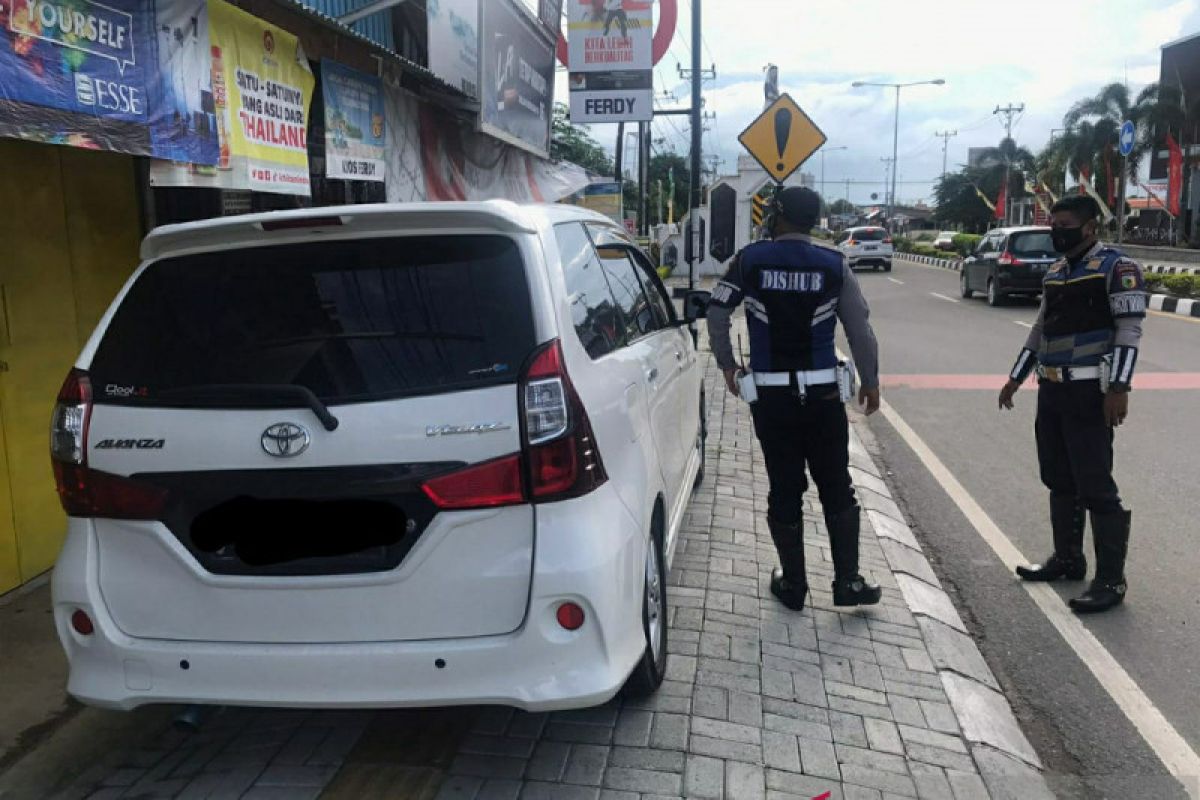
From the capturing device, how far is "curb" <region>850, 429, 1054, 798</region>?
10.3ft

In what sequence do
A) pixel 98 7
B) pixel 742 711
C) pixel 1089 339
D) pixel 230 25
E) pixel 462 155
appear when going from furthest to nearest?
pixel 462 155 → pixel 230 25 → pixel 1089 339 → pixel 98 7 → pixel 742 711

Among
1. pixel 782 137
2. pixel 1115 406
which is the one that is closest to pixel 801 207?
pixel 1115 406

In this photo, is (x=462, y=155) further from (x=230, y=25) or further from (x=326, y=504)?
(x=326, y=504)

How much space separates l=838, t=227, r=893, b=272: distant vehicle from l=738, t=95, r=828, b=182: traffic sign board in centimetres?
2385

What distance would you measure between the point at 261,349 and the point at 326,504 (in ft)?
1.67

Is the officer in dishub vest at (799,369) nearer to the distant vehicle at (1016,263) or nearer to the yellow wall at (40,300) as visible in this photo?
the yellow wall at (40,300)

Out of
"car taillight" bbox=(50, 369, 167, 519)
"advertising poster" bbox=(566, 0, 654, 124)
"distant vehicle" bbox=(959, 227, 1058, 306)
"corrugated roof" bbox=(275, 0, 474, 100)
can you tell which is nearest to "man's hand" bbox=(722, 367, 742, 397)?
"car taillight" bbox=(50, 369, 167, 519)

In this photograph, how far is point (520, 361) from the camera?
2682mm

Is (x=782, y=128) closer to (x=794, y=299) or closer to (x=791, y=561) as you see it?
(x=794, y=299)

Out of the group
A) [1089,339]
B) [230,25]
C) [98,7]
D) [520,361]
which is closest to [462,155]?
[230,25]

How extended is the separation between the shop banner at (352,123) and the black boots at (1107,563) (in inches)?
195

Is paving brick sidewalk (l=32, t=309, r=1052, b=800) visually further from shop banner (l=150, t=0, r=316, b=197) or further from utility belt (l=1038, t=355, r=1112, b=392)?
shop banner (l=150, t=0, r=316, b=197)

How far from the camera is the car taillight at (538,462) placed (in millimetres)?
2605

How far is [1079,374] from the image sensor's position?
14.4 ft
